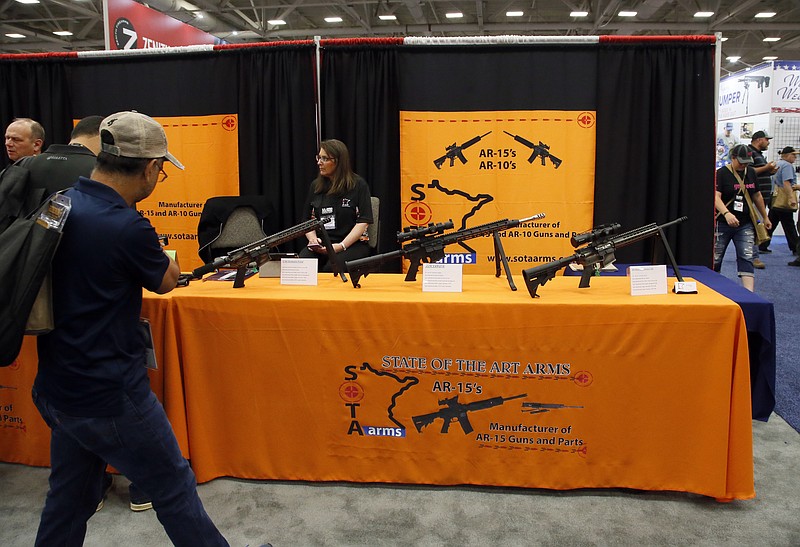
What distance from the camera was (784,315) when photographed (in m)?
5.39

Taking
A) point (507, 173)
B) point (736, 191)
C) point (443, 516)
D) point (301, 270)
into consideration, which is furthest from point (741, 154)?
point (443, 516)

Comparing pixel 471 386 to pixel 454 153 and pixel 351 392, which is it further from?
pixel 454 153

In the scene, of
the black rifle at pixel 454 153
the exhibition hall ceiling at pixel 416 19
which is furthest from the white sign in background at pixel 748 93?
the black rifle at pixel 454 153

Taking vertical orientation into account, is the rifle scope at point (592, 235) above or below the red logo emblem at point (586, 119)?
below

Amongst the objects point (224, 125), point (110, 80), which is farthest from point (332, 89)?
point (110, 80)

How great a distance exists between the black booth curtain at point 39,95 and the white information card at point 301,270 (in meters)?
2.99

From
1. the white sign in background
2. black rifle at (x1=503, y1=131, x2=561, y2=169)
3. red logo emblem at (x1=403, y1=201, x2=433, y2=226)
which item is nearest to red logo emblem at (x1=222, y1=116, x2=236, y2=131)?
red logo emblem at (x1=403, y1=201, x2=433, y2=226)

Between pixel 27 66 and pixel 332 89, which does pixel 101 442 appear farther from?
pixel 27 66

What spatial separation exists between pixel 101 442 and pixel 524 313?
1494mm

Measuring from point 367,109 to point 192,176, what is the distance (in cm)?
143

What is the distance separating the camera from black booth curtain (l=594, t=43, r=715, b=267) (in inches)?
161

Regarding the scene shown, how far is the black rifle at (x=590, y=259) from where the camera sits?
241cm

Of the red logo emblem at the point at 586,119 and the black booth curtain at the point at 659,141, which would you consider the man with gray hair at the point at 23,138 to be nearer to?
the red logo emblem at the point at 586,119

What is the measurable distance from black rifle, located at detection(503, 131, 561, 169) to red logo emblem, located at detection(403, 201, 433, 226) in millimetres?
772
